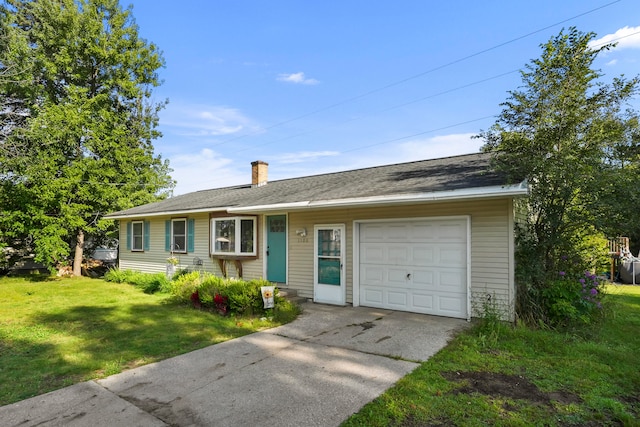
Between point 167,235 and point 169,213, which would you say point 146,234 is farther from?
point 169,213

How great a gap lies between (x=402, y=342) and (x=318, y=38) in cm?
1116

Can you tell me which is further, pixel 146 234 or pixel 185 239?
pixel 146 234

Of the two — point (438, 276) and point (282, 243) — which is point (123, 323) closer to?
point (282, 243)

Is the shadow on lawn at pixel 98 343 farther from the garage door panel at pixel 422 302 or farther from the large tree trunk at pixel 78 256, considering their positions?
the large tree trunk at pixel 78 256

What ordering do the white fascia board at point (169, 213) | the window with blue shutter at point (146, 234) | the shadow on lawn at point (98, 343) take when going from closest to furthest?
1. the shadow on lawn at point (98, 343)
2. the white fascia board at point (169, 213)
3. the window with blue shutter at point (146, 234)

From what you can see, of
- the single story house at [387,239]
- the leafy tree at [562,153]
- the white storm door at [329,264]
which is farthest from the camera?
the white storm door at [329,264]

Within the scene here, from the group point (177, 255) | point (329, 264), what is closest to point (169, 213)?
Result: point (177, 255)

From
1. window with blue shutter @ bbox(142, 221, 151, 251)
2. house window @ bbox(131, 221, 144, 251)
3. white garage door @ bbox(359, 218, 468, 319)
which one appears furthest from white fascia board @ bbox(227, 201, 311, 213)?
house window @ bbox(131, 221, 144, 251)

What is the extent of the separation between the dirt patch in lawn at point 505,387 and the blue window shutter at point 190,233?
9.66m

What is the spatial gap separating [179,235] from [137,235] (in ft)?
11.4

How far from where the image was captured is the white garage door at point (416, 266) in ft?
22.1

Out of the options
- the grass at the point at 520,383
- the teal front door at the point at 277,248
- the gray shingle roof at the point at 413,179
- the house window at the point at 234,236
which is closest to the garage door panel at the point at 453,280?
the grass at the point at 520,383

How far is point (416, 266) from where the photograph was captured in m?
7.22

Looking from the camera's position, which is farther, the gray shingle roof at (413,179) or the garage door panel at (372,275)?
the garage door panel at (372,275)
